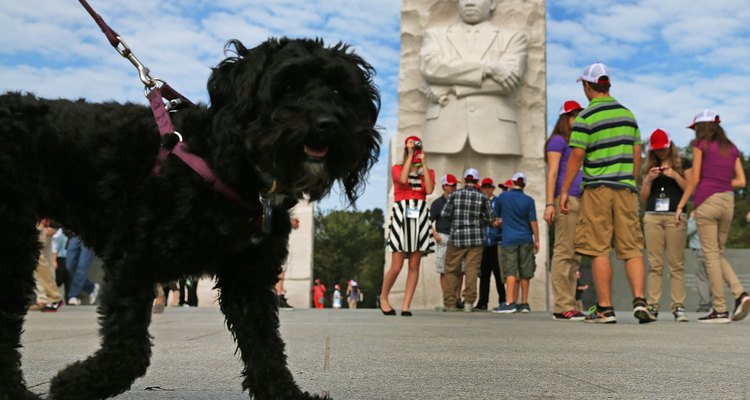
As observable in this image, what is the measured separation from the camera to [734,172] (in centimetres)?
1007

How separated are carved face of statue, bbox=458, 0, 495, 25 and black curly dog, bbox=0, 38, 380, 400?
15269mm

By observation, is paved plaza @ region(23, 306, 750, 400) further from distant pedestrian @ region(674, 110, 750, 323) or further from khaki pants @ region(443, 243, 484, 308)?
khaki pants @ region(443, 243, 484, 308)

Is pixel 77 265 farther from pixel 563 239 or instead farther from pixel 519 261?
pixel 563 239

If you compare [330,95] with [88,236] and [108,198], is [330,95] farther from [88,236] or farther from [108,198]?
[88,236]

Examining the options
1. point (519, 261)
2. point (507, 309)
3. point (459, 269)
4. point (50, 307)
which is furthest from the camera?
point (459, 269)

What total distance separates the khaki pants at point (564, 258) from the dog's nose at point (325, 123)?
301 inches

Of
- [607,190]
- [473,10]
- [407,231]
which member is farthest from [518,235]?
[473,10]

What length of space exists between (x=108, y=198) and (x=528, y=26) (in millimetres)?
Answer: 16751

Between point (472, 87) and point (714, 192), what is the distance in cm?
802

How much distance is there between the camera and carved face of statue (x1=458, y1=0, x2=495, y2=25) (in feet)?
58.1

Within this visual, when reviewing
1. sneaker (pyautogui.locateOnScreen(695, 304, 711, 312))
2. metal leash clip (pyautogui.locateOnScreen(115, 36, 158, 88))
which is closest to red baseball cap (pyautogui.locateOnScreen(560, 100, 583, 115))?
sneaker (pyautogui.locateOnScreen(695, 304, 711, 312))

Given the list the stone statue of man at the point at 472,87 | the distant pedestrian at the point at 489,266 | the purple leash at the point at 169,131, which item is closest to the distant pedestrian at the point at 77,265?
the distant pedestrian at the point at 489,266

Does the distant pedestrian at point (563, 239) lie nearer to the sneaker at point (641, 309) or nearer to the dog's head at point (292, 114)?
the sneaker at point (641, 309)

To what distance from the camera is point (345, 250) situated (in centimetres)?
7288
